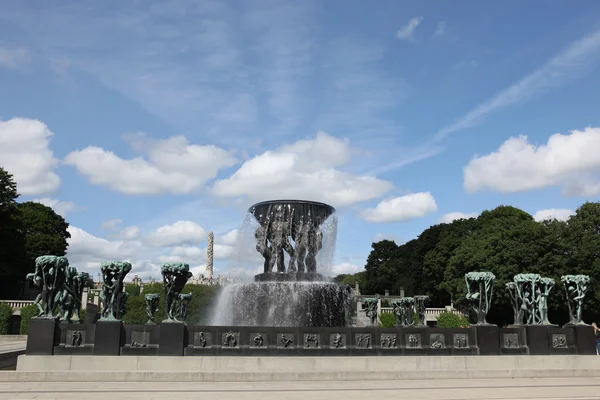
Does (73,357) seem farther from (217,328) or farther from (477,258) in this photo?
(477,258)

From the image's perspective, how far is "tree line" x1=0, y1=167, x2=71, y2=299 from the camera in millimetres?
60438

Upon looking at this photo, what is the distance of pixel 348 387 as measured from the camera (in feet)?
44.9

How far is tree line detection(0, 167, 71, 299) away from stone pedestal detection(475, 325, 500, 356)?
186ft

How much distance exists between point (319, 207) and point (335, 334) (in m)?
9.09

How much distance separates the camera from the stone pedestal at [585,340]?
62.4 feet

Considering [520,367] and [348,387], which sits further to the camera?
[520,367]

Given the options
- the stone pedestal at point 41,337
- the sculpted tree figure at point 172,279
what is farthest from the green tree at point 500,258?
the stone pedestal at point 41,337

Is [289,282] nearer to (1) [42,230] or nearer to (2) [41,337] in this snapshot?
(2) [41,337]

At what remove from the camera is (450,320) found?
59875 mm

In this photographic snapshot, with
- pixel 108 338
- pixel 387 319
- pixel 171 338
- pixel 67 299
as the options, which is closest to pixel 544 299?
pixel 171 338

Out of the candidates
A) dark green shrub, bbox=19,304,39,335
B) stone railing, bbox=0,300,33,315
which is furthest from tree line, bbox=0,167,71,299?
dark green shrub, bbox=19,304,39,335

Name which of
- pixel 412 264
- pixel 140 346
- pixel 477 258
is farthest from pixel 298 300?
pixel 412 264

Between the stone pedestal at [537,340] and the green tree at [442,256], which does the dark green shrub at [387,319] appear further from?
the stone pedestal at [537,340]

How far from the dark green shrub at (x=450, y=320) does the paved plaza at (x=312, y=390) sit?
151 feet
